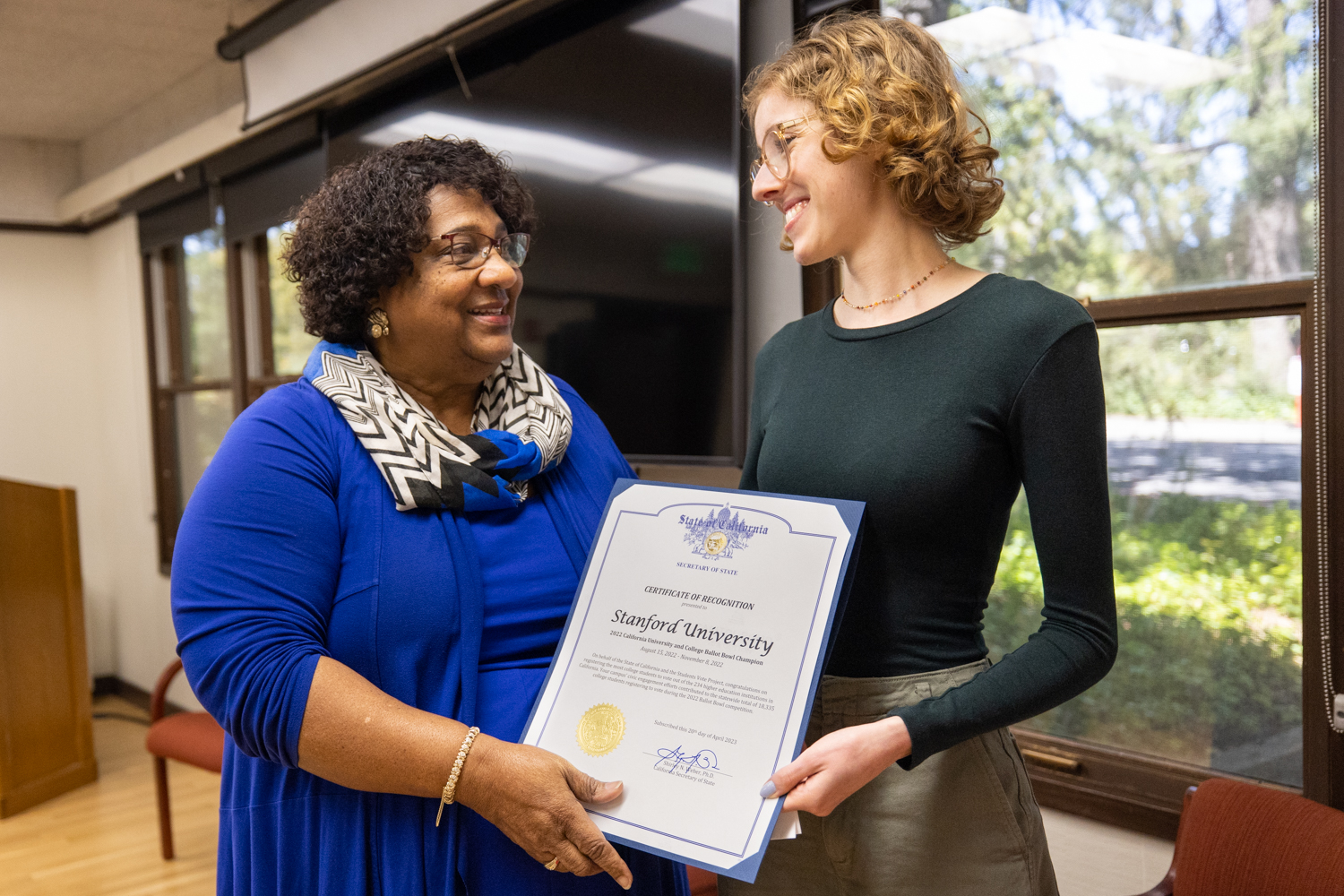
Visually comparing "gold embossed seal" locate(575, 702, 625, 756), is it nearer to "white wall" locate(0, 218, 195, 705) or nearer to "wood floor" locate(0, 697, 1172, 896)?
"wood floor" locate(0, 697, 1172, 896)

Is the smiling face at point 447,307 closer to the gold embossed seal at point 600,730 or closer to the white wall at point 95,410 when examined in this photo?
the gold embossed seal at point 600,730

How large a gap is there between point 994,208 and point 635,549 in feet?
1.89

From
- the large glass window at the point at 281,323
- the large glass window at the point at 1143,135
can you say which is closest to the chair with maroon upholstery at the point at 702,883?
the large glass window at the point at 1143,135

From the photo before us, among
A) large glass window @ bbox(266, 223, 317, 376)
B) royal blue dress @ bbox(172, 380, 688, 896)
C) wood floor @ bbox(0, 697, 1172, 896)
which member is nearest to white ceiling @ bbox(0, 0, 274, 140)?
large glass window @ bbox(266, 223, 317, 376)

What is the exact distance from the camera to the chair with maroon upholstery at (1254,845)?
57.8 inches

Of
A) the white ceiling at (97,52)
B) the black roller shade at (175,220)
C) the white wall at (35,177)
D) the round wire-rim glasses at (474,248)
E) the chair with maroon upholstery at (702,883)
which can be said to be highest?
the white ceiling at (97,52)

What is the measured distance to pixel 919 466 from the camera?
3.31ft

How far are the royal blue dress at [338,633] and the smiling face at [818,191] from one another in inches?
20.8

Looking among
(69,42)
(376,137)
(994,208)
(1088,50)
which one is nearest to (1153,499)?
(1088,50)

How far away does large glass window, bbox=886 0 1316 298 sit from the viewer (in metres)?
1.70

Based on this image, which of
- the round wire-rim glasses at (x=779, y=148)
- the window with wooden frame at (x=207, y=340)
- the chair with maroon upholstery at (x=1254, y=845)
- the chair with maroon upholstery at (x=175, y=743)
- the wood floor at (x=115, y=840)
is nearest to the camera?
the round wire-rim glasses at (x=779, y=148)

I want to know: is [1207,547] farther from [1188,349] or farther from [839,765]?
[839,765]

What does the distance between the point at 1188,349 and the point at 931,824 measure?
49.3 inches
